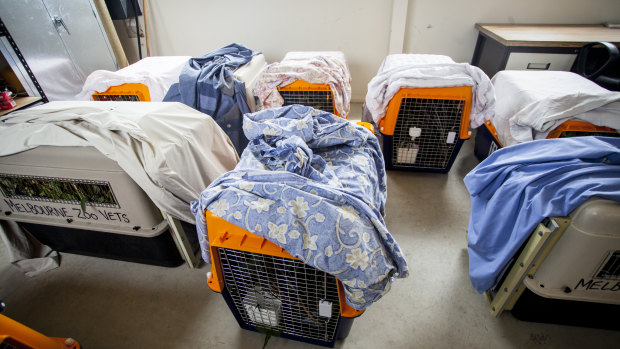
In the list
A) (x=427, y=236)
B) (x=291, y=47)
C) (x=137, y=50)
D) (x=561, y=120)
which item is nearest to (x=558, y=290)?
(x=427, y=236)

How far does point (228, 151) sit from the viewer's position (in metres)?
1.53

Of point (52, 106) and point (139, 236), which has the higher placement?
point (52, 106)

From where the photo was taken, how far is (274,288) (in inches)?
40.5

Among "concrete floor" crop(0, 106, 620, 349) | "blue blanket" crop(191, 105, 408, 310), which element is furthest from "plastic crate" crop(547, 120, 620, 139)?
"blue blanket" crop(191, 105, 408, 310)

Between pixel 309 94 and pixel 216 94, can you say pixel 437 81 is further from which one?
pixel 216 94

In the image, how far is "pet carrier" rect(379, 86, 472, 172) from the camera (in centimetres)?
173

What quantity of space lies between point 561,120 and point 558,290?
0.85 m

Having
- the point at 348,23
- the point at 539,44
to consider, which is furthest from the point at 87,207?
the point at 539,44

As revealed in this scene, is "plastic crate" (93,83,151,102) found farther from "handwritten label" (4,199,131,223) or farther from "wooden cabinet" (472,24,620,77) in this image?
"wooden cabinet" (472,24,620,77)

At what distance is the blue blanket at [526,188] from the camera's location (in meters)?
0.94

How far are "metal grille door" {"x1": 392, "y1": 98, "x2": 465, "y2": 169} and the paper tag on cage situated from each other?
1310 mm

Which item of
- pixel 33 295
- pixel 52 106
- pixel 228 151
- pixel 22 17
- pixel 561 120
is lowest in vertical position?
pixel 33 295

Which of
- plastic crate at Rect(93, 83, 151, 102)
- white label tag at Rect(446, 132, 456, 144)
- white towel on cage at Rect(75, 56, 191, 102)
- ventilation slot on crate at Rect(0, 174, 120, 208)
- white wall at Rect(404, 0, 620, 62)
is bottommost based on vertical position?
white label tag at Rect(446, 132, 456, 144)

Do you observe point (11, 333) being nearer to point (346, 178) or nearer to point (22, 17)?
point (346, 178)
